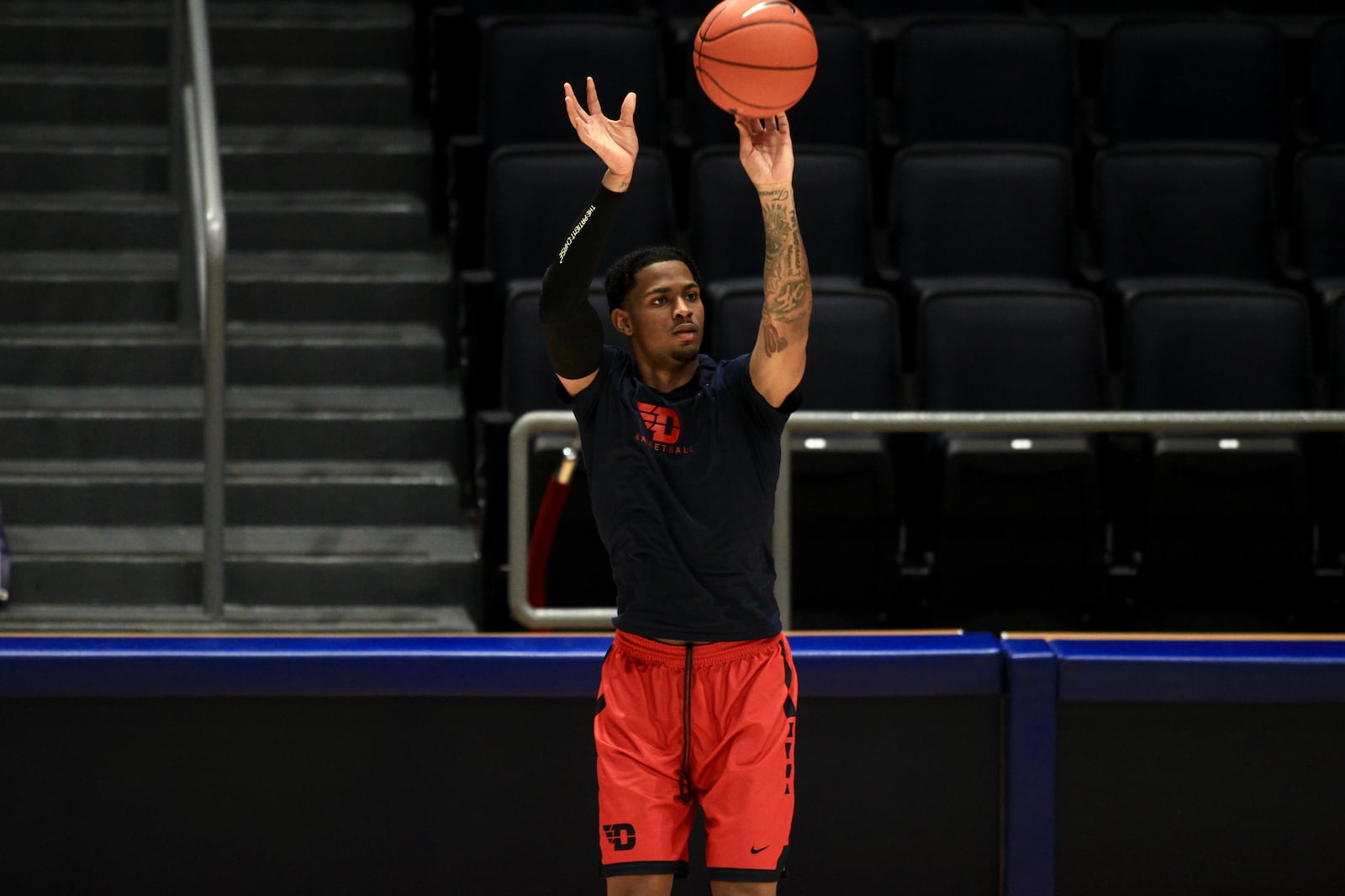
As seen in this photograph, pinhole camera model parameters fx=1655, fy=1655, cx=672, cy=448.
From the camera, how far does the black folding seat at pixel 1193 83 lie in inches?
211

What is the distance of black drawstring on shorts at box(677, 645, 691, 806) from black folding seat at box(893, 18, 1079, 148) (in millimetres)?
3289

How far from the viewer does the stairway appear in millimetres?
4230

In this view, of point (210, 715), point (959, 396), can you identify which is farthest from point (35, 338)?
point (959, 396)

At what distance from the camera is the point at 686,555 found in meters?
2.36

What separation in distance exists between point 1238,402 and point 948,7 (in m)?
2.12

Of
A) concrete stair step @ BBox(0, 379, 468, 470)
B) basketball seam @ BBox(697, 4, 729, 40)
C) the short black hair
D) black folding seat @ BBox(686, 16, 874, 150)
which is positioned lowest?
concrete stair step @ BBox(0, 379, 468, 470)

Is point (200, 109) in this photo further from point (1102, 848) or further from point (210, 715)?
point (1102, 848)

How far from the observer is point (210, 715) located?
2949 millimetres

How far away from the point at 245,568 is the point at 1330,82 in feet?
12.4

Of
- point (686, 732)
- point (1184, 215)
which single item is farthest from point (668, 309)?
point (1184, 215)

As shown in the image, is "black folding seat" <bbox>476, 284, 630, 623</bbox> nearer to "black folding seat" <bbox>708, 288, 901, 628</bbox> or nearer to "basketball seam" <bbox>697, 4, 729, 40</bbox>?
"black folding seat" <bbox>708, 288, 901, 628</bbox>

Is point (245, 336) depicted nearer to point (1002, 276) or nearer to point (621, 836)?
point (1002, 276)

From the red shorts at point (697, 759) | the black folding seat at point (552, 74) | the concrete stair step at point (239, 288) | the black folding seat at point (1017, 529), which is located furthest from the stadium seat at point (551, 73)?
the red shorts at point (697, 759)

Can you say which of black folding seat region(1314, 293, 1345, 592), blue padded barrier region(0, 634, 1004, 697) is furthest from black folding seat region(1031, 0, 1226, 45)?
blue padded barrier region(0, 634, 1004, 697)
